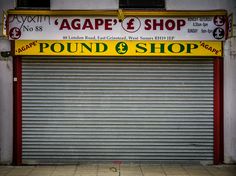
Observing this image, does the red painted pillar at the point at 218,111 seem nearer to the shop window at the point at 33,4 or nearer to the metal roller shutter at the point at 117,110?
the metal roller shutter at the point at 117,110

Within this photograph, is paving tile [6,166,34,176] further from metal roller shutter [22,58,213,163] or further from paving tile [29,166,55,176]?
metal roller shutter [22,58,213,163]

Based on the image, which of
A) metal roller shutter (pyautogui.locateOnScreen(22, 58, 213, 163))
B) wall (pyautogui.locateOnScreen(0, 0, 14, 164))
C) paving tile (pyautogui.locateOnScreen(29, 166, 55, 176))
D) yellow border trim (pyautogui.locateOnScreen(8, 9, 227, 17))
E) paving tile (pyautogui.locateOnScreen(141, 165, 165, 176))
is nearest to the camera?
paving tile (pyautogui.locateOnScreen(29, 166, 55, 176))

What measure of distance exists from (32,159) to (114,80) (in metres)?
3.01

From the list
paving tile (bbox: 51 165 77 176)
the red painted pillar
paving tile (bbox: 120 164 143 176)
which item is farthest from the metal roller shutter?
paving tile (bbox: 51 165 77 176)

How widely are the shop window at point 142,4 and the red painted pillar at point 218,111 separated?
2.10 m

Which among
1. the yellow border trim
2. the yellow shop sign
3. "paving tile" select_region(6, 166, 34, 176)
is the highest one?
the yellow border trim

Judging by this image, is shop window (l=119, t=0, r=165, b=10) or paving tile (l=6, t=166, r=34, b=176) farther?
shop window (l=119, t=0, r=165, b=10)

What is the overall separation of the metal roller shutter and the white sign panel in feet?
2.11

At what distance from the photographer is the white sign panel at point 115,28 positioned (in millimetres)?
11750

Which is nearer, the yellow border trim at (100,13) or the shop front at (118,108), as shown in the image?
the yellow border trim at (100,13)

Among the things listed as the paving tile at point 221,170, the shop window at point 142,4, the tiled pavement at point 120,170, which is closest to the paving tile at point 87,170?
the tiled pavement at point 120,170

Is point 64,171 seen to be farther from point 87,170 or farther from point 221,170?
point 221,170

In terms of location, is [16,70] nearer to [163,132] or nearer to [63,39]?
[63,39]

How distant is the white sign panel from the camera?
38.5 feet
